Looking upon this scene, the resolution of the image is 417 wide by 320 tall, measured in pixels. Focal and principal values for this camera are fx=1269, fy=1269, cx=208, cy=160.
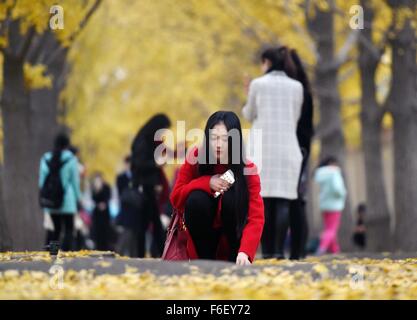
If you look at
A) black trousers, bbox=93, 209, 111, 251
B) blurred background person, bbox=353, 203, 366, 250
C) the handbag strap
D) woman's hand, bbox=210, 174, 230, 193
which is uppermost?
woman's hand, bbox=210, 174, 230, 193

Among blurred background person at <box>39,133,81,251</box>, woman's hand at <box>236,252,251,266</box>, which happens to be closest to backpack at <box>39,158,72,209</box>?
blurred background person at <box>39,133,81,251</box>

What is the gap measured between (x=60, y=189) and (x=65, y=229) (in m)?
0.75

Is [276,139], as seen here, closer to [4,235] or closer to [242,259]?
[4,235]

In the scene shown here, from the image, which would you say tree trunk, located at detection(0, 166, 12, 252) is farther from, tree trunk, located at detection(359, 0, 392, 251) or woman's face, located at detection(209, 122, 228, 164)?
tree trunk, located at detection(359, 0, 392, 251)

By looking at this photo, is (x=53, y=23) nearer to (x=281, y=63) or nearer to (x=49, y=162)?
(x=49, y=162)

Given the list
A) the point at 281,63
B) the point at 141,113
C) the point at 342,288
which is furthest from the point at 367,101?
the point at 141,113

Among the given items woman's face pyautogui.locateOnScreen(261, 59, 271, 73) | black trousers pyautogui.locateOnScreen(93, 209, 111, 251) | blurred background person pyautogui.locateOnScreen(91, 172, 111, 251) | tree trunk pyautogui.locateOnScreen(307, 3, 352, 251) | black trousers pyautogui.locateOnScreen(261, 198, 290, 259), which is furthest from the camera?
tree trunk pyautogui.locateOnScreen(307, 3, 352, 251)

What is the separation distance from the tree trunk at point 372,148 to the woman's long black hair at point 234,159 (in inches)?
443

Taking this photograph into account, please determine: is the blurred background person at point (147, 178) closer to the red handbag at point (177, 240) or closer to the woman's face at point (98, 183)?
the red handbag at point (177, 240)

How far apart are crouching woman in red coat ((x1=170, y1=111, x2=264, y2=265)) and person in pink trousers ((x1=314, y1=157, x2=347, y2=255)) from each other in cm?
1017

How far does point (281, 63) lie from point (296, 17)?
12.8 metres

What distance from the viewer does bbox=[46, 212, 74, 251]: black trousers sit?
16.2 meters

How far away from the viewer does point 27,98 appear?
53.5ft

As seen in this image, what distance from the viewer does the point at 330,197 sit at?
19.8 m
